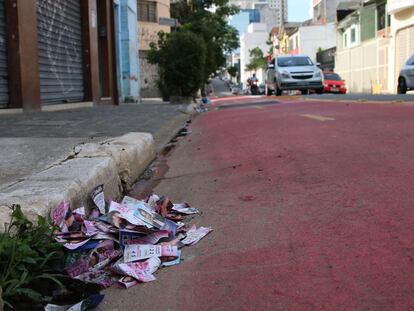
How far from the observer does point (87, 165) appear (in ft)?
13.4

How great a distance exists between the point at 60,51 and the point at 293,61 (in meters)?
11.9

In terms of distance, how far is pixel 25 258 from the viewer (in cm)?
250

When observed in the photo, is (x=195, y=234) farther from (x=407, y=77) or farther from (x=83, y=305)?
(x=407, y=77)

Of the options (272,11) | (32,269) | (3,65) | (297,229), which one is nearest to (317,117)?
(3,65)

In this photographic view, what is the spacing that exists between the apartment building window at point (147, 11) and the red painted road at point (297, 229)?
3279cm

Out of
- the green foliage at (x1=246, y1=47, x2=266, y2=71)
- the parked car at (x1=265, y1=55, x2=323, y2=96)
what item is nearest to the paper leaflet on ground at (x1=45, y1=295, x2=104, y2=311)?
the parked car at (x1=265, y1=55, x2=323, y2=96)

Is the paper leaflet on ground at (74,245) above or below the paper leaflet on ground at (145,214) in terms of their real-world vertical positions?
below

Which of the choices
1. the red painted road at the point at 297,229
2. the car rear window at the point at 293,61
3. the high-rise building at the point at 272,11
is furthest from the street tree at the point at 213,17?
the high-rise building at the point at 272,11

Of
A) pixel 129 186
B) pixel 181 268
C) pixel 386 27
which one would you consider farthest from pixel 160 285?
pixel 386 27

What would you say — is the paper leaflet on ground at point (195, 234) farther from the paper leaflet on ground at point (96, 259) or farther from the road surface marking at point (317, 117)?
the road surface marking at point (317, 117)

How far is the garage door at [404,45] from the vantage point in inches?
1346

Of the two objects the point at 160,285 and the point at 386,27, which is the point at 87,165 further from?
the point at 386,27

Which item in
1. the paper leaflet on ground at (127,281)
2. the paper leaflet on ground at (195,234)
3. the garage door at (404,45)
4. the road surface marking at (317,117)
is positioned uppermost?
the garage door at (404,45)

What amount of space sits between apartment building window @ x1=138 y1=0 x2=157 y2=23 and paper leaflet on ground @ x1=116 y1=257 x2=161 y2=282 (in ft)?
118
